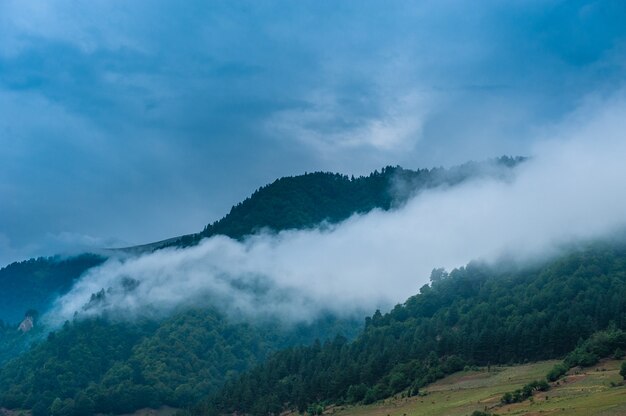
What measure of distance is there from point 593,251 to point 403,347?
58.7 metres

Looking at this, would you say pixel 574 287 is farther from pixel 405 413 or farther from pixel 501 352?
pixel 405 413

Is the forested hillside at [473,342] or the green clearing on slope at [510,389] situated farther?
the forested hillside at [473,342]

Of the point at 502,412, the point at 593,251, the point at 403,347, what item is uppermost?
the point at 593,251

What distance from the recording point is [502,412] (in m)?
99.8

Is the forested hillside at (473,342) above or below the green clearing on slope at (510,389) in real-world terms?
above

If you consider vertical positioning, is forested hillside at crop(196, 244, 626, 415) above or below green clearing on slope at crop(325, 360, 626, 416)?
above

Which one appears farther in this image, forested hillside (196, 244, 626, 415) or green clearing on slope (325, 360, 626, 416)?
forested hillside (196, 244, 626, 415)

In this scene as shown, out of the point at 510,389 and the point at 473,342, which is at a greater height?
the point at 473,342

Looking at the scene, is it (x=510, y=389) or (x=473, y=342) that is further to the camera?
(x=473, y=342)

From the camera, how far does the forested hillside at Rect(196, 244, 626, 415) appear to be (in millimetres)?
155500

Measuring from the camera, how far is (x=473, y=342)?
544 feet

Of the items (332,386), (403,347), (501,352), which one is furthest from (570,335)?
(332,386)

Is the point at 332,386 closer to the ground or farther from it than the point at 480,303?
closer to the ground

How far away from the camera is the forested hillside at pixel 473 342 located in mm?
155500
